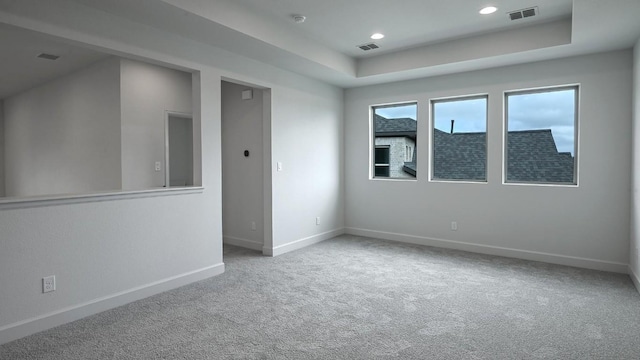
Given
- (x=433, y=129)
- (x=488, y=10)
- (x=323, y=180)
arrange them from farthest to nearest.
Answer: (x=323, y=180) → (x=433, y=129) → (x=488, y=10)

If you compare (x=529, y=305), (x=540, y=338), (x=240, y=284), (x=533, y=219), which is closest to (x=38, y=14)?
(x=240, y=284)

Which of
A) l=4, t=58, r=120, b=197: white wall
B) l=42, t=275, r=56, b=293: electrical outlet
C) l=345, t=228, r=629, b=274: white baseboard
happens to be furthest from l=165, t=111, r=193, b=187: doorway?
l=345, t=228, r=629, b=274: white baseboard

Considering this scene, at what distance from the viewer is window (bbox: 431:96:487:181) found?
17.5 feet

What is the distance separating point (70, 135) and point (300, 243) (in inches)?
147

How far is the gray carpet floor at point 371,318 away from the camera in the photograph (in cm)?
253

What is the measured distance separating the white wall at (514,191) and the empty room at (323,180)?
0.08ft

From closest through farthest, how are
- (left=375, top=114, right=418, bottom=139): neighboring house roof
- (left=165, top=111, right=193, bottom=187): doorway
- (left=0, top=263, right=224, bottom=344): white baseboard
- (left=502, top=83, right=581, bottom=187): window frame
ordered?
A: (left=0, top=263, right=224, bottom=344): white baseboard < (left=502, top=83, right=581, bottom=187): window frame < (left=165, top=111, right=193, bottom=187): doorway < (left=375, top=114, right=418, bottom=139): neighboring house roof

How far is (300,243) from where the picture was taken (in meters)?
5.54

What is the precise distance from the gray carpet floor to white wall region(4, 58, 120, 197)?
2.32 metres

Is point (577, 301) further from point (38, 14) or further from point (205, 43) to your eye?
point (38, 14)

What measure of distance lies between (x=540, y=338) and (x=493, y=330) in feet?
1.01

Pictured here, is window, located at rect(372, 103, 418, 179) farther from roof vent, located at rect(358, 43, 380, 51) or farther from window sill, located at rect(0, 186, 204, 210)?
window sill, located at rect(0, 186, 204, 210)

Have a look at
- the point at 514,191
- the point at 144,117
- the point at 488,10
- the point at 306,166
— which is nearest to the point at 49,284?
the point at 144,117

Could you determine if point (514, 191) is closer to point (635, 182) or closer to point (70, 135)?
point (635, 182)
